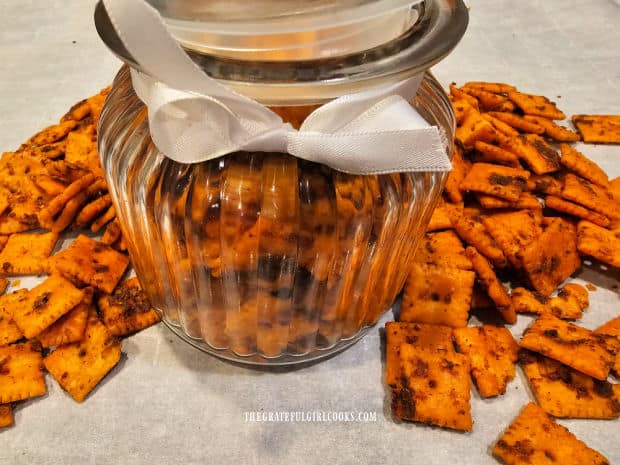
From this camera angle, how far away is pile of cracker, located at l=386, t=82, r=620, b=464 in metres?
0.66

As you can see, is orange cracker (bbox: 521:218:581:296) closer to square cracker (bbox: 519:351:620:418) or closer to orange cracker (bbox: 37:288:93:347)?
square cracker (bbox: 519:351:620:418)

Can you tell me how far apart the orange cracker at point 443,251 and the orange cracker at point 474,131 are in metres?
0.18

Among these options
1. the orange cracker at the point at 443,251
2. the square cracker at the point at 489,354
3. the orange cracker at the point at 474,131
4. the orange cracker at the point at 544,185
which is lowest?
the square cracker at the point at 489,354

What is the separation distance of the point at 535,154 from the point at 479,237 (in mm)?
227

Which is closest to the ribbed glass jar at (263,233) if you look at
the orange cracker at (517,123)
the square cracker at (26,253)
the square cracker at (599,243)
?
the square cracker at (26,253)

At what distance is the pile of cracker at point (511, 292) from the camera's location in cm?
66


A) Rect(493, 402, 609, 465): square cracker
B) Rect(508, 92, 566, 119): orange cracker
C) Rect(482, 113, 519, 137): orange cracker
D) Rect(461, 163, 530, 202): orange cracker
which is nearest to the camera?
Rect(493, 402, 609, 465): square cracker

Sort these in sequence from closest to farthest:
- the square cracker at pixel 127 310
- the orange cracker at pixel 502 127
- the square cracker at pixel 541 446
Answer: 1. the square cracker at pixel 541 446
2. the square cracker at pixel 127 310
3. the orange cracker at pixel 502 127

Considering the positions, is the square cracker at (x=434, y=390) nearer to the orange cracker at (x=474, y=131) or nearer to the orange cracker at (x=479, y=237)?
the orange cracker at (x=479, y=237)

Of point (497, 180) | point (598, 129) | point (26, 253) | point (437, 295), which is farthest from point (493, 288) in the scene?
point (26, 253)

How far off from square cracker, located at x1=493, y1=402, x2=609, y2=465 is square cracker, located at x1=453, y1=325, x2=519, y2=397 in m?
0.05

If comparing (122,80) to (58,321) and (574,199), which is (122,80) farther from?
(574,199)

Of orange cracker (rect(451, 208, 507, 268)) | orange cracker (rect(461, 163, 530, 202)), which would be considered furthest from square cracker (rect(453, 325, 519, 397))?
orange cracker (rect(461, 163, 530, 202))

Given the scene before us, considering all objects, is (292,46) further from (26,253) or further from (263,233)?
(26,253)
